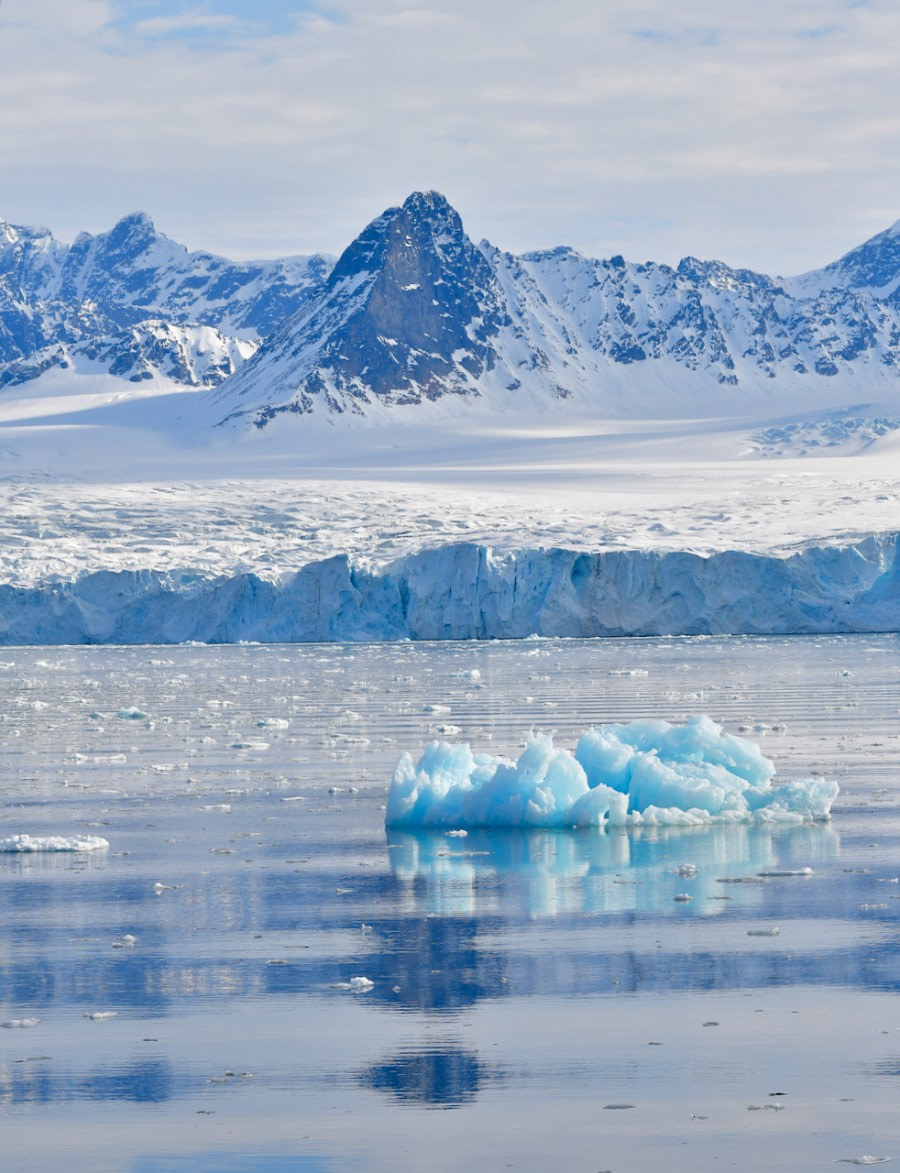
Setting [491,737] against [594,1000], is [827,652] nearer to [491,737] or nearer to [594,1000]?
[491,737]

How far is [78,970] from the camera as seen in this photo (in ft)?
32.5

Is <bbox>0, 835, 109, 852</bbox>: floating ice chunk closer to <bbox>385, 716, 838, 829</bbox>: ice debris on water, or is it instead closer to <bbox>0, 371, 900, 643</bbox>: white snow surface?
<bbox>385, 716, 838, 829</bbox>: ice debris on water

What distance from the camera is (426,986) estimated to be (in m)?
9.39

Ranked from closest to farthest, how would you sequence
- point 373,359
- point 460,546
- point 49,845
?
point 49,845 → point 460,546 → point 373,359

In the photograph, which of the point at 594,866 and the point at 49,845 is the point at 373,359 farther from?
the point at 594,866

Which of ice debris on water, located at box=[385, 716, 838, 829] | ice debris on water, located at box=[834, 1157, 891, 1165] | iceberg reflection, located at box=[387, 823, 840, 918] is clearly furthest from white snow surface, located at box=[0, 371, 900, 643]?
ice debris on water, located at box=[834, 1157, 891, 1165]

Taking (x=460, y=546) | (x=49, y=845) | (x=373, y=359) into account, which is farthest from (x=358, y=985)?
(x=373, y=359)

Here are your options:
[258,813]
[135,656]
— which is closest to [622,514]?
[135,656]

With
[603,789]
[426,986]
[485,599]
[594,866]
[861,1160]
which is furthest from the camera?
[485,599]

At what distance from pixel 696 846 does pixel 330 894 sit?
3462mm

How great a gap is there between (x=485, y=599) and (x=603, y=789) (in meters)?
51.3

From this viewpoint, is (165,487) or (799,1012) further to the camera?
(165,487)

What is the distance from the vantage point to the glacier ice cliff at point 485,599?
213 feet

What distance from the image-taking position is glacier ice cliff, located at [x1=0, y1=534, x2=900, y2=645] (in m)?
64.8
